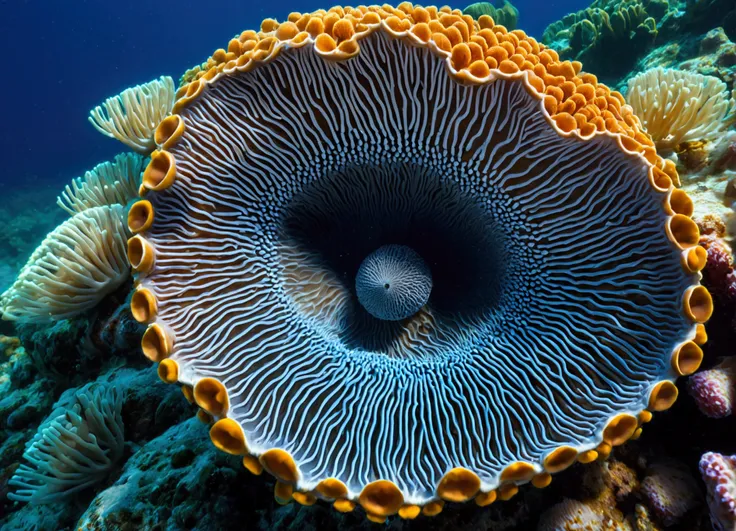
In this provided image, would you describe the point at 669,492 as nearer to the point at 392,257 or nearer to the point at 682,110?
the point at 392,257

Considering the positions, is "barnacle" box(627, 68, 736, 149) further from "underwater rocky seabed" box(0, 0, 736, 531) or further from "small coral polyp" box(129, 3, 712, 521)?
"small coral polyp" box(129, 3, 712, 521)

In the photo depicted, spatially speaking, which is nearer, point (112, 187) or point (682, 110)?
point (682, 110)

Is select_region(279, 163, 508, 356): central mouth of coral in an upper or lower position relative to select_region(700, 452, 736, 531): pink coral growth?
lower

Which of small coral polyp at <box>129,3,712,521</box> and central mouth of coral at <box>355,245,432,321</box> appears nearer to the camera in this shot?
small coral polyp at <box>129,3,712,521</box>

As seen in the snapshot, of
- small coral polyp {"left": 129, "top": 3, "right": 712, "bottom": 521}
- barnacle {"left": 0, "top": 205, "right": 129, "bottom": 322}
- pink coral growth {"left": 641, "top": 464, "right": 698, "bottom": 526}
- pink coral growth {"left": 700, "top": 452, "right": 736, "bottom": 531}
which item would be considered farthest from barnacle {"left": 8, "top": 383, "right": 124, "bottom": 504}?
pink coral growth {"left": 700, "top": 452, "right": 736, "bottom": 531}

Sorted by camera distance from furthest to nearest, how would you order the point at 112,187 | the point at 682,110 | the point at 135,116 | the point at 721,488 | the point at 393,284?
the point at 112,187, the point at 135,116, the point at 682,110, the point at 393,284, the point at 721,488

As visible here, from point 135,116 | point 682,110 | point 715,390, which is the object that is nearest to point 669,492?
point 715,390
